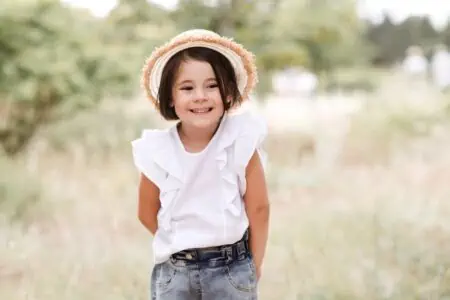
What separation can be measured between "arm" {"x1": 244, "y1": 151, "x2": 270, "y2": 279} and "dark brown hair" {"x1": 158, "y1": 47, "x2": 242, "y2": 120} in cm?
21

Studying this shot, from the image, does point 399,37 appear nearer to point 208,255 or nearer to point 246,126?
point 246,126

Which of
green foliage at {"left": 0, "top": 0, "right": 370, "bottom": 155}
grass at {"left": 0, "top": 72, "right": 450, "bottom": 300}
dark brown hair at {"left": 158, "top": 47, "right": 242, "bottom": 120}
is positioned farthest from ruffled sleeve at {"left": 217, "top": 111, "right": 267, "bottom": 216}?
green foliage at {"left": 0, "top": 0, "right": 370, "bottom": 155}

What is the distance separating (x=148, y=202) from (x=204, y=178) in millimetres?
236

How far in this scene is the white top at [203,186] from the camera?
6.48ft

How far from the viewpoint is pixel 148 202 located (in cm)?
214

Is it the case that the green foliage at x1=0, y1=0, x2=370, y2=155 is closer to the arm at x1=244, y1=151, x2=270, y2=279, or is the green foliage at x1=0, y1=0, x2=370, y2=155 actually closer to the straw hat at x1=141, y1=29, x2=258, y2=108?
the straw hat at x1=141, y1=29, x2=258, y2=108

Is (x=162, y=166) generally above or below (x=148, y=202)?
above

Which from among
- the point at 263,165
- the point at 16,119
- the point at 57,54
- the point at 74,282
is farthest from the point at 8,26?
the point at 263,165

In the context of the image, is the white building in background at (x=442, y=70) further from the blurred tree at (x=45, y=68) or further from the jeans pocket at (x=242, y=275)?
the jeans pocket at (x=242, y=275)

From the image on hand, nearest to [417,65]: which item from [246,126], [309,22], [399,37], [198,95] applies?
[399,37]

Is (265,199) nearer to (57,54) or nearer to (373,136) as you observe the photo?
(57,54)

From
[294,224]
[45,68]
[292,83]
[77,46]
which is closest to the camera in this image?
[294,224]

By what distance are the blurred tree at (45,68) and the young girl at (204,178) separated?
3.91 m

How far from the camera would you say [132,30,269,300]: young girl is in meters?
1.98
